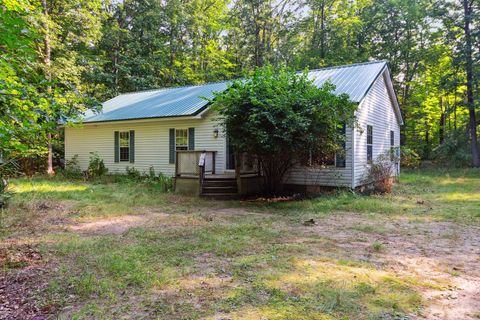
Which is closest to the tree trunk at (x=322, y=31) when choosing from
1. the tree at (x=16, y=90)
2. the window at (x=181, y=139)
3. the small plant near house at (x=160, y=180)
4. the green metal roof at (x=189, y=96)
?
the green metal roof at (x=189, y=96)

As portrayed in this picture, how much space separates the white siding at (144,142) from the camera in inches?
498

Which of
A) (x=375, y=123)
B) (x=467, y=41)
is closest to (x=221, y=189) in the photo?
(x=375, y=123)

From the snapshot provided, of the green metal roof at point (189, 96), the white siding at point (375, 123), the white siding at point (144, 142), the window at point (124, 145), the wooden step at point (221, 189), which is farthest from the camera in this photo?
the window at point (124, 145)

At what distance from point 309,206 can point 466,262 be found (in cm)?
467

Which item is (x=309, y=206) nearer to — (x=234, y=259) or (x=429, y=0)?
(x=234, y=259)

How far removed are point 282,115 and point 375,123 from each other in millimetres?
6097

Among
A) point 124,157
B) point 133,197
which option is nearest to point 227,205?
point 133,197

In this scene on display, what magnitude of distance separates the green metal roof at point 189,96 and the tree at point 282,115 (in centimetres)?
138

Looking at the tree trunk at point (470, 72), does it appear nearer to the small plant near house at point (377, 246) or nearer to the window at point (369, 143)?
the window at point (369, 143)

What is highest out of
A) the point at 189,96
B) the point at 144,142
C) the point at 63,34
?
the point at 63,34

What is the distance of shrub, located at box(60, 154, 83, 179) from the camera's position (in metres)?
15.6

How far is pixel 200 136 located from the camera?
12852 mm

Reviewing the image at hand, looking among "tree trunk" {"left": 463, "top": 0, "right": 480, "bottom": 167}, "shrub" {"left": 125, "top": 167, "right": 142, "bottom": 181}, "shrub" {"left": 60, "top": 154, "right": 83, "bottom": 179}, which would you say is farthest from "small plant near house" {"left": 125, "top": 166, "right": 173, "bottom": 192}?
"tree trunk" {"left": 463, "top": 0, "right": 480, "bottom": 167}

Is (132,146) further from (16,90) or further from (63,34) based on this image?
(16,90)
